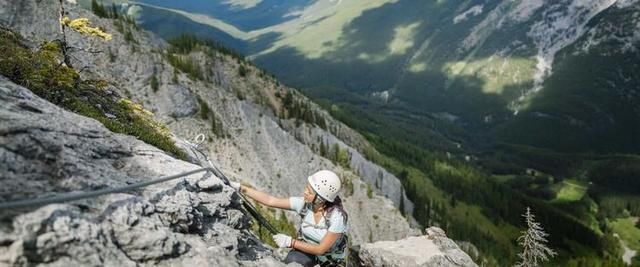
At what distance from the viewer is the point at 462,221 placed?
16462 cm

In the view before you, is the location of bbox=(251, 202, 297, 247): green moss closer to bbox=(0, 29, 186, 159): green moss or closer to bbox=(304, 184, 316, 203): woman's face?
bbox=(0, 29, 186, 159): green moss

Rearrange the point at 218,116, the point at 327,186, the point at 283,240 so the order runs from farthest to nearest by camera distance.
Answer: the point at 218,116, the point at 283,240, the point at 327,186

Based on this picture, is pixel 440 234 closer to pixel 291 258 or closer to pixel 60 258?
pixel 291 258

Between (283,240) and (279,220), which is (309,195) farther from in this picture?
(279,220)

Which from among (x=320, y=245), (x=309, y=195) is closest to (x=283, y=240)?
(x=320, y=245)

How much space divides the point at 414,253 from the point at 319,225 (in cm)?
989

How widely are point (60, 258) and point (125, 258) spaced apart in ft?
4.27

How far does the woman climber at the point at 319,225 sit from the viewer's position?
12.9 meters

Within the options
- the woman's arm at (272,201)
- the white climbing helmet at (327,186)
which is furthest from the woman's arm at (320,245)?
the woman's arm at (272,201)

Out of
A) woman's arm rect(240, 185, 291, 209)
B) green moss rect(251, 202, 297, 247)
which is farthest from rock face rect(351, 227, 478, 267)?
green moss rect(251, 202, 297, 247)

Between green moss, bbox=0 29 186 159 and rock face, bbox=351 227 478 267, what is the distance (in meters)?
9.53

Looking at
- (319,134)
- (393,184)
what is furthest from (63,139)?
(393,184)

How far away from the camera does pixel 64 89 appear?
56.5ft

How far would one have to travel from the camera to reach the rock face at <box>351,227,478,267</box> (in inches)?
821
